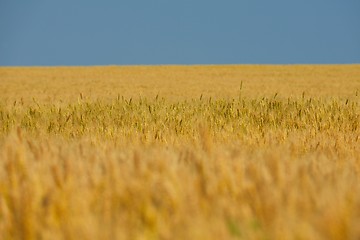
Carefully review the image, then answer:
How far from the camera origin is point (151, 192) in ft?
5.30

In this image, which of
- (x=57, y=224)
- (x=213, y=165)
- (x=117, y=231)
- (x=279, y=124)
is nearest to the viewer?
(x=117, y=231)

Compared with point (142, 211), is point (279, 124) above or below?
above

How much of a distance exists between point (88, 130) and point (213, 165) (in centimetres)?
504

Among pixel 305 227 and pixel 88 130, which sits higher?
pixel 88 130

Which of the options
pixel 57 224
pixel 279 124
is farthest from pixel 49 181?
pixel 279 124

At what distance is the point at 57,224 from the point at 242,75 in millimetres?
34818

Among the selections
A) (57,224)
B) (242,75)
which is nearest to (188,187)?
(57,224)

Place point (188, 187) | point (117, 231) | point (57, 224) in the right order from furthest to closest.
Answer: point (188, 187), point (57, 224), point (117, 231)

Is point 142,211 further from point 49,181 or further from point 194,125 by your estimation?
point 194,125

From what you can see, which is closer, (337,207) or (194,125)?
(337,207)

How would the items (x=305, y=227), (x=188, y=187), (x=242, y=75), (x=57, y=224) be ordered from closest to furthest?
(x=305, y=227), (x=57, y=224), (x=188, y=187), (x=242, y=75)

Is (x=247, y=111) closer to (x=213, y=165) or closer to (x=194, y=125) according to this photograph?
(x=194, y=125)

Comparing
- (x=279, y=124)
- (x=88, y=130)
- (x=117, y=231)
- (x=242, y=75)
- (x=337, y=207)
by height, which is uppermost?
(x=242, y=75)

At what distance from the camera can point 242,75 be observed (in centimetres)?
3581
